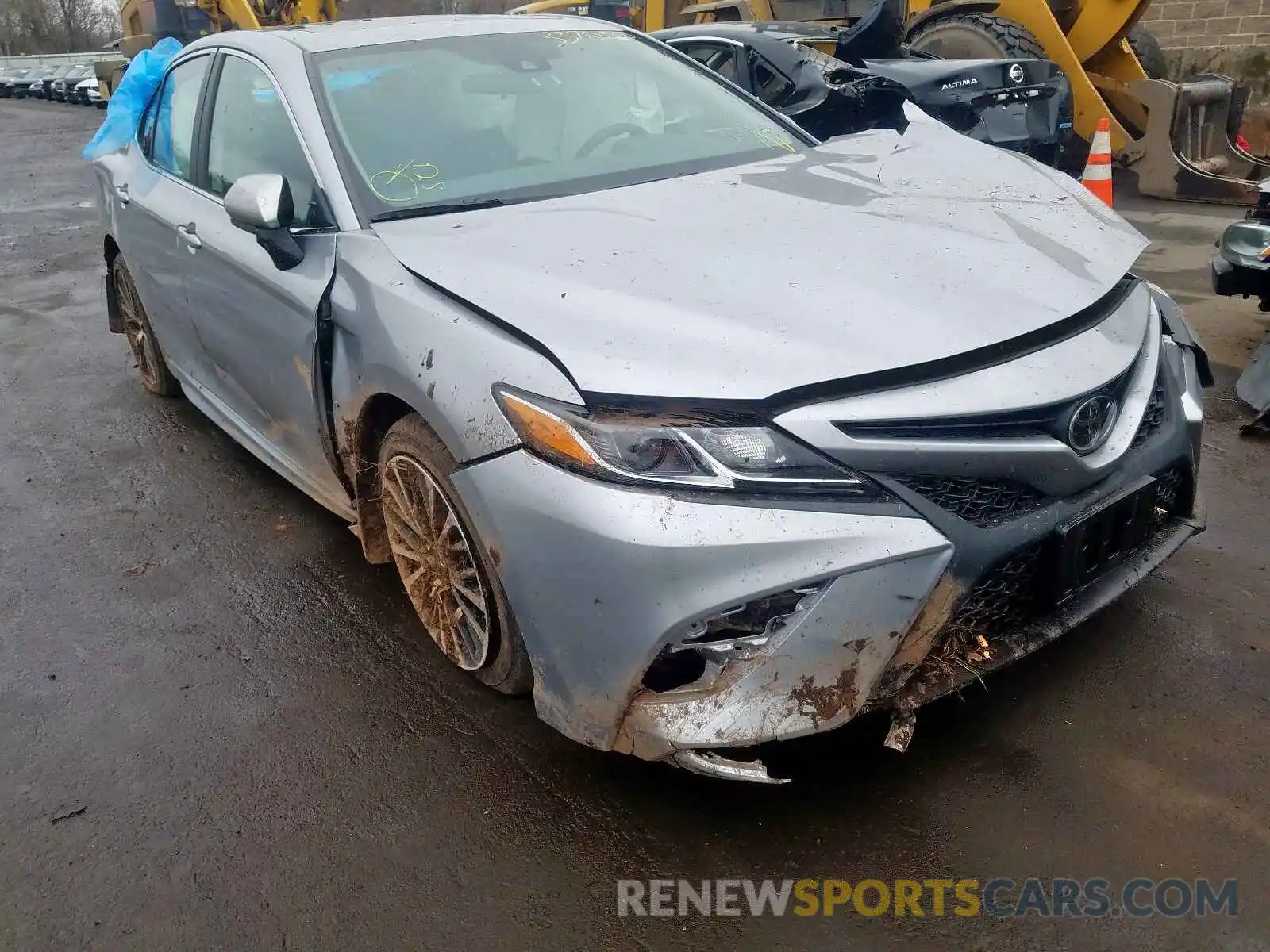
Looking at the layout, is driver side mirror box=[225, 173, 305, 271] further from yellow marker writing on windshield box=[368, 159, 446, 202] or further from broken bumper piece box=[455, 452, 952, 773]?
broken bumper piece box=[455, 452, 952, 773]

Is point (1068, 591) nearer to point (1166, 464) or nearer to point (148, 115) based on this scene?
point (1166, 464)

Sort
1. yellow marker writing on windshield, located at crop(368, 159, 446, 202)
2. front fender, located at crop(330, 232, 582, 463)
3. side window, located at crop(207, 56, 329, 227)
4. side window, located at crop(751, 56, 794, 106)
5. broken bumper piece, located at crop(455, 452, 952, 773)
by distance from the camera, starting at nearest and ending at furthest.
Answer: broken bumper piece, located at crop(455, 452, 952, 773)
front fender, located at crop(330, 232, 582, 463)
yellow marker writing on windshield, located at crop(368, 159, 446, 202)
side window, located at crop(207, 56, 329, 227)
side window, located at crop(751, 56, 794, 106)

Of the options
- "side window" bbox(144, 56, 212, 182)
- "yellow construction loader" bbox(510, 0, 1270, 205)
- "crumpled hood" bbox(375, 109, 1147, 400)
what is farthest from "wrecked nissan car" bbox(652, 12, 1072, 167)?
"crumpled hood" bbox(375, 109, 1147, 400)

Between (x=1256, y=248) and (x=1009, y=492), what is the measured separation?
3.11m

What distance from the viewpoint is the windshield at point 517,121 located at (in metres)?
2.97

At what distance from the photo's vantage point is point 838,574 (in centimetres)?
194

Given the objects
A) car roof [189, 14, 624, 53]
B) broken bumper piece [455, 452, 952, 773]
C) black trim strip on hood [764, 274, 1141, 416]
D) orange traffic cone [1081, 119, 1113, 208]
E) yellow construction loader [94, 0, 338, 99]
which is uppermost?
yellow construction loader [94, 0, 338, 99]

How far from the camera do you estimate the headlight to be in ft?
6.52

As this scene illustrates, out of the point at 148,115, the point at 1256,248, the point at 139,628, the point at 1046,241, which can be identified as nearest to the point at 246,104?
the point at 148,115

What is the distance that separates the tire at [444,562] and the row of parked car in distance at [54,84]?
2875cm

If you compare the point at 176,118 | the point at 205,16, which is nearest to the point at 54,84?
the point at 205,16

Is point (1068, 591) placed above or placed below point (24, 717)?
above

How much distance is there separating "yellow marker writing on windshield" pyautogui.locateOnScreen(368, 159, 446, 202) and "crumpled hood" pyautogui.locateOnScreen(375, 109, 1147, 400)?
17 cm

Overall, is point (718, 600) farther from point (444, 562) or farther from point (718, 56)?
point (718, 56)
